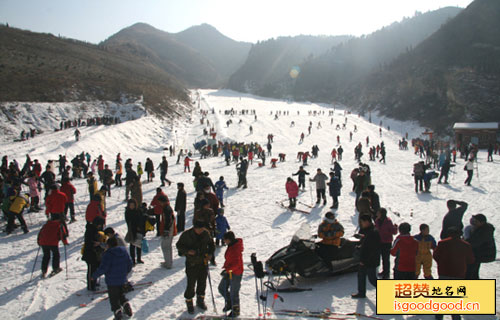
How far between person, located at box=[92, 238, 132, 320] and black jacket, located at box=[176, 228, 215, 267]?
2.93 feet

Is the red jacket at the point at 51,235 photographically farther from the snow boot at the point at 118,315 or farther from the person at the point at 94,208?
the snow boot at the point at 118,315

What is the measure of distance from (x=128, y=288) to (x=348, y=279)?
4148mm

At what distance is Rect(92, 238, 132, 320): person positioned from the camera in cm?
460

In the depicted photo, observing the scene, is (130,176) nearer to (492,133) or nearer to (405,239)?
(405,239)

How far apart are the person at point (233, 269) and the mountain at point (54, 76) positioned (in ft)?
139

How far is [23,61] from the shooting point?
5066 cm

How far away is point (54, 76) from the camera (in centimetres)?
4778

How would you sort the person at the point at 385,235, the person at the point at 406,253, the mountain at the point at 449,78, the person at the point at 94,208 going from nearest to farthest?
the person at the point at 406,253, the person at the point at 385,235, the person at the point at 94,208, the mountain at the point at 449,78

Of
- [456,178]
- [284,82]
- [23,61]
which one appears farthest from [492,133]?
[284,82]

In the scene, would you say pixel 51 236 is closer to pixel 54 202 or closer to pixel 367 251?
pixel 54 202

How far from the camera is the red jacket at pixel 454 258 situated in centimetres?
438

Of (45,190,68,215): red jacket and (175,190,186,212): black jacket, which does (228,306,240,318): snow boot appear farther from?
(45,190,68,215): red jacket

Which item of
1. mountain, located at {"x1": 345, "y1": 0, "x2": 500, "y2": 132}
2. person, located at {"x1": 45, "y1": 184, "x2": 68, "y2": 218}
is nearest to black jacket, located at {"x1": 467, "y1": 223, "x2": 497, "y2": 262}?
person, located at {"x1": 45, "y1": 184, "x2": 68, "y2": 218}

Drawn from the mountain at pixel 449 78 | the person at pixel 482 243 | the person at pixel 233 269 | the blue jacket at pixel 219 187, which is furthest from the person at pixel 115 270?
the mountain at pixel 449 78
